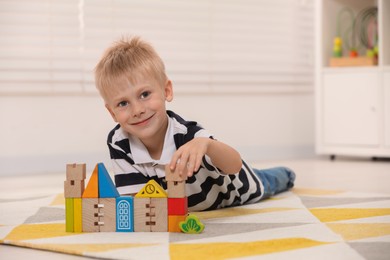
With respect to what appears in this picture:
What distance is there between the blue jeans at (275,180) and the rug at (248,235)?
0.12 metres

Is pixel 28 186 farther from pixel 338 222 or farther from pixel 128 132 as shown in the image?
pixel 338 222

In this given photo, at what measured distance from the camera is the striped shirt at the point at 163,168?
145 centimetres

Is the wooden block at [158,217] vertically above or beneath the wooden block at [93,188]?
beneath

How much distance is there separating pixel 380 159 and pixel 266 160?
505 mm

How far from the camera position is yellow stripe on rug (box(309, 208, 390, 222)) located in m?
1.40

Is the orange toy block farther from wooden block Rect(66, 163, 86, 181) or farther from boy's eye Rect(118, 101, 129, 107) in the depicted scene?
boy's eye Rect(118, 101, 129, 107)

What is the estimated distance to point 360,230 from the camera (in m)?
1.23

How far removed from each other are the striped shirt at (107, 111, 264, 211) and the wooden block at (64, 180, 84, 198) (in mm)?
208

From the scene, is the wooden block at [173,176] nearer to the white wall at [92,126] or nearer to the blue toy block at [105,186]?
the blue toy block at [105,186]

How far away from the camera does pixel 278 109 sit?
3205 mm

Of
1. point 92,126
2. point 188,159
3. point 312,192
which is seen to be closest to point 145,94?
point 188,159

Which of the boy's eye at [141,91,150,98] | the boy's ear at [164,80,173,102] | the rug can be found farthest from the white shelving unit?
the boy's eye at [141,91,150,98]

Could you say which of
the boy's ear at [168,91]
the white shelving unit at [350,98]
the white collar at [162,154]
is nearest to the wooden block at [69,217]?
the white collar at [162,154]

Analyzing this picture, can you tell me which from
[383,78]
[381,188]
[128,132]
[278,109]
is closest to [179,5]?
[278,109]
